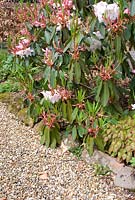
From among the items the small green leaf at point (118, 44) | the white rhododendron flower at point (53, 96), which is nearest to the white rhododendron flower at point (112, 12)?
the small green leaf at point (118, 44)

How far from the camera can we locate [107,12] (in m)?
2.91

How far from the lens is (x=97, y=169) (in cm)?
319

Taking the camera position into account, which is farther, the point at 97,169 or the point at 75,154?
the point at 75,154

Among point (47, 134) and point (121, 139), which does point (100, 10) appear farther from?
point (47, 134)

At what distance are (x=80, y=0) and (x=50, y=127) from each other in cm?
104

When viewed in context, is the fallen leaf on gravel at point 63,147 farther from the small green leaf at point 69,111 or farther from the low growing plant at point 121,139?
the low growing plant at point 121,139

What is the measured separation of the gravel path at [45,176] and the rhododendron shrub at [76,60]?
0.53 ft

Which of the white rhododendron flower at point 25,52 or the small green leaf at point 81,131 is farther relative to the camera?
the white rhododendron flower at point 25,52

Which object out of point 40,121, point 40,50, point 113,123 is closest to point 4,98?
point 40,121

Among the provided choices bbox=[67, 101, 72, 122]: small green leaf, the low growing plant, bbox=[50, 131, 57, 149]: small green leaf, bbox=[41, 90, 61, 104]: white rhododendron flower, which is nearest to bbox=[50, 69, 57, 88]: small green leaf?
bbox=[41, 90, 61, 104]: white rhododendron flower

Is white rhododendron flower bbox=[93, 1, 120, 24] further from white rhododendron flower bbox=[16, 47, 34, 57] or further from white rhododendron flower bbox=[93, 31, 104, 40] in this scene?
white rhododendron flower bbox=[16, 47, 34, 57]

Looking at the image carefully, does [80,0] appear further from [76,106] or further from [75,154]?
[75,154]

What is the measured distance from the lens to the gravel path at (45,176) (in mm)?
2986

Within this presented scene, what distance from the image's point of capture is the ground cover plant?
3.09 metres
